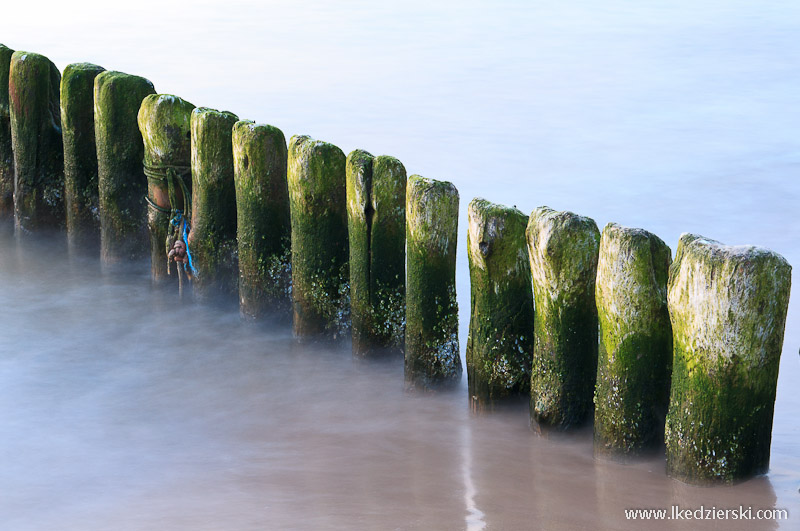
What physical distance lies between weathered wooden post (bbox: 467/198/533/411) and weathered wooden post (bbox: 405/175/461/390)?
0.61ft

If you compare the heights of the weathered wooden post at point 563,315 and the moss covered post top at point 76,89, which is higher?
the moss covered post top at point 76,89

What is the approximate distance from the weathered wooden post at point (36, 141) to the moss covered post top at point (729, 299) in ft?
16.9

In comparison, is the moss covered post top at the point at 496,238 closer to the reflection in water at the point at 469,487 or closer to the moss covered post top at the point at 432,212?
the moss covered post top at the point at 432,212

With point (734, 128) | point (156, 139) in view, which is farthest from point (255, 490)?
point (734, 128)

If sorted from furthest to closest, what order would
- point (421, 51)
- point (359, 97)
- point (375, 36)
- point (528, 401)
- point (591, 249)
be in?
point (375, 36), point (421, 51), point (359, 97), point (528, 401), point (591, 249)

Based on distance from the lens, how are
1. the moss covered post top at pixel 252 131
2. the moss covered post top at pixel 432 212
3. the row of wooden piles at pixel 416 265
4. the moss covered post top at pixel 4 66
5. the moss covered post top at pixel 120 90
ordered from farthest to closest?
the moss covered post top at pixel 4 66 < the moss covered post top at pixel 120 90 < the moss covered post top at pixel 252 131 < the moss covered post top at pixel 432 212 < the row of wooden piles at pixel 416 265

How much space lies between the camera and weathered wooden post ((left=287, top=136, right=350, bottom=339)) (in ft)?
20.8

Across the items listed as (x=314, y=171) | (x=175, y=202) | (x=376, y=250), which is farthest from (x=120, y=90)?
(x=376, y=250)

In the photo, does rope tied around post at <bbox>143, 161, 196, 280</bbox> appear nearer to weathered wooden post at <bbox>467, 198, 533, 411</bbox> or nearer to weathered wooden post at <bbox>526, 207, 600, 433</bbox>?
weathered wooden post at <bbox>467, 198, 533, 411</bbox>

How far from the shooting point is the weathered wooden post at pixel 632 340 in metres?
5.01

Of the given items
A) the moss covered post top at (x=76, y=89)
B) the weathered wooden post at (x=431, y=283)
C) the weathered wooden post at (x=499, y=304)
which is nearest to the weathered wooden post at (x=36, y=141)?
the moss covered post top at (x=76, y=89)

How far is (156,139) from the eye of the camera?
721 cm

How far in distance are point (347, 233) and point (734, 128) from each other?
27.0 feet

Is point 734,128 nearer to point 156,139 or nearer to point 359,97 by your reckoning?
point 359,97
